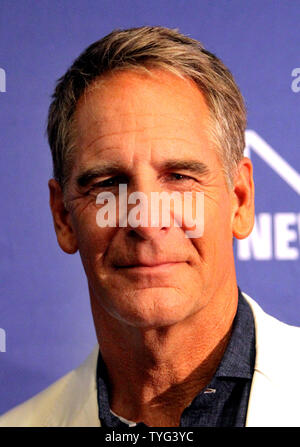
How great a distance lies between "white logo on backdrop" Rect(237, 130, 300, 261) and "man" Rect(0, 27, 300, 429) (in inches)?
13.4

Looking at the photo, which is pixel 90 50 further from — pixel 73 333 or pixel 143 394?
pixel 73 333

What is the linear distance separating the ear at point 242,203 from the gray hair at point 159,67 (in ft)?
0.08

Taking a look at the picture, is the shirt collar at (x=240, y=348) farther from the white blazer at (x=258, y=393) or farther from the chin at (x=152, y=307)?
Answer: the chin at (x=152, y=307)

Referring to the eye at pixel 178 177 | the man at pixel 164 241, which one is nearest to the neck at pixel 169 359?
the man at pixel 164 241

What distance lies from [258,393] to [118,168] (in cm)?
42

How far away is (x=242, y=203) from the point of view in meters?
1.26

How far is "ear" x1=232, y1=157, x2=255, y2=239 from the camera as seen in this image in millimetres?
1251

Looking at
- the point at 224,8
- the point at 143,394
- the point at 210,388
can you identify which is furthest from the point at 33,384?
the point at 224,8

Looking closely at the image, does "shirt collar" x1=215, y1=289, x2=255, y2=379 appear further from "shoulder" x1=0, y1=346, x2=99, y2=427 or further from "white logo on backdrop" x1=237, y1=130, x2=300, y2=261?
"white logo on backdrop" x1=237, y1=130, x2=300, y2=261

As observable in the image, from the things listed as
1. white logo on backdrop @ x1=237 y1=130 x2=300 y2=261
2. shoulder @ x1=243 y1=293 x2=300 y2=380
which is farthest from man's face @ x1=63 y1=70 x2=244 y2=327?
white logo on backdrop @ x1=237 y1=130 x2=300 y2=261

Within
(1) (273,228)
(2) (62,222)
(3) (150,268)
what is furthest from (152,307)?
(1) (273,228)

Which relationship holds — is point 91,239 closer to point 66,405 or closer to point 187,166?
point 187,166

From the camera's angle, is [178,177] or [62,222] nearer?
[178,177]

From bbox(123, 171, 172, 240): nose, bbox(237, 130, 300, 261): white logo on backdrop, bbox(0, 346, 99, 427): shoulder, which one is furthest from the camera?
bbox(237, 130, 300, 261): white logo on backdrop
